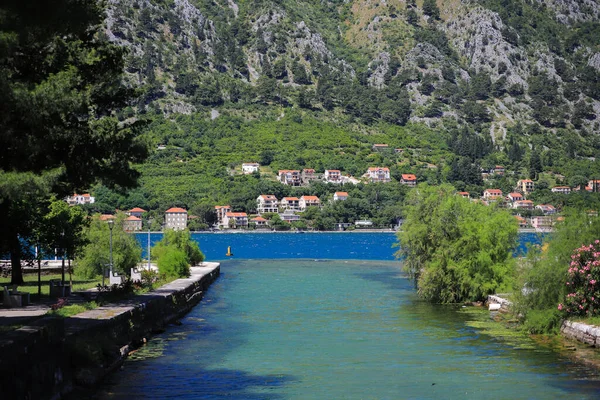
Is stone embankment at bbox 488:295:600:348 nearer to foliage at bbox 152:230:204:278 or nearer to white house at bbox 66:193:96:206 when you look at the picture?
foliage at bbox 152:230:204:278

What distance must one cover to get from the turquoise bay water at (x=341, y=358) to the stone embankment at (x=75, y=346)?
26.4 inches

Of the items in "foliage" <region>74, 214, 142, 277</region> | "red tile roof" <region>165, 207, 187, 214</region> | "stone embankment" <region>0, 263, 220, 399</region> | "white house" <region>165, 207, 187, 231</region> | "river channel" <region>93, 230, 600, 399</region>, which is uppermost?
"red tile roof" <region>165, 207, 187, 214</region>

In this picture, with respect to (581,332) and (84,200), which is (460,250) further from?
(84,200)

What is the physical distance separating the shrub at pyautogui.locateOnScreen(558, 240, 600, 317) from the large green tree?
1615 cm

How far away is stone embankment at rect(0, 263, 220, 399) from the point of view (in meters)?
17.8

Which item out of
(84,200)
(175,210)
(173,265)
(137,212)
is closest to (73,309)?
(173,265)

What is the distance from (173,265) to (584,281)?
31.7m

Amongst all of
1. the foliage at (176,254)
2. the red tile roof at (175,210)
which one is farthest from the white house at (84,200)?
the foliage at (176,254)

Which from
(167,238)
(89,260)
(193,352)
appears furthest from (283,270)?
(193,352)

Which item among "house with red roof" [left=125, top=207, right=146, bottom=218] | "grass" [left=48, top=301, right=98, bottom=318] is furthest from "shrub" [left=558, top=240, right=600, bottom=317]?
"house with red roof" [left=125, top=207, right=146, bottom=218]

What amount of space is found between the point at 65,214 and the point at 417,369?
22114mm

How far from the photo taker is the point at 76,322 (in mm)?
27219

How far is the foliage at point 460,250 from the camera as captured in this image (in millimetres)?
46656

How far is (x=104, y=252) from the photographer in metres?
55.4
